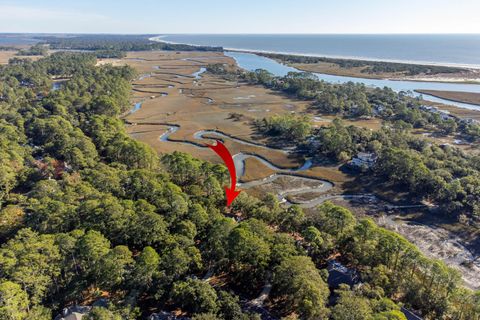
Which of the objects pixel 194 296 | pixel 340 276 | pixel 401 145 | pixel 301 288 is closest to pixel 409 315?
pixel 340 276

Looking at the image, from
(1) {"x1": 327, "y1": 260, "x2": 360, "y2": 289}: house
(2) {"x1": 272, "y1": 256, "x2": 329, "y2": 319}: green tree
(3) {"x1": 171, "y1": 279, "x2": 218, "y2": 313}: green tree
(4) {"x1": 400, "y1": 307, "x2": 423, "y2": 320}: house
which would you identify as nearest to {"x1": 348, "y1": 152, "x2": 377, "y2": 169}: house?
(1) {"x1": 327, "y1": 260, "x2": 360, "y2": 289}: house

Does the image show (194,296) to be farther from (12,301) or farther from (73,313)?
(12,301)

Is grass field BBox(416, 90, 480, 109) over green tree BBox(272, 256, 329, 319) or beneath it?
over

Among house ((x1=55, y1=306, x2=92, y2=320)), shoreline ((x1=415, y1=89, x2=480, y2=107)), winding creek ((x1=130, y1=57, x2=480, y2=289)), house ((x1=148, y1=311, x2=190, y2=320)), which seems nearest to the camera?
house ((x1=55, y1=306, x2=92, y2=320))

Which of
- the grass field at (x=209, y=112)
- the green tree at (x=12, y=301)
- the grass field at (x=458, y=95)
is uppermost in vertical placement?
the grass field at (x=458, y=95)

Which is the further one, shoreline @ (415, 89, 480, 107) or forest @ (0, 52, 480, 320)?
shoreline @ (415, 89, 480, 107)

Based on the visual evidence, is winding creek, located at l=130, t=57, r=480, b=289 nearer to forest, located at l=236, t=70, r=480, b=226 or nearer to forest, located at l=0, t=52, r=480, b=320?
forest, located at l=236, t=70, r=480, b=226

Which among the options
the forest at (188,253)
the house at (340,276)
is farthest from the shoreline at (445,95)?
the house at (340,276)

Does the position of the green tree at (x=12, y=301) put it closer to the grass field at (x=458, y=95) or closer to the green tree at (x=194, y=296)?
the green tree at (x=194, y=296)

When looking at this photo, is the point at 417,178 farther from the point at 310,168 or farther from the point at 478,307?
the point at 478,307
